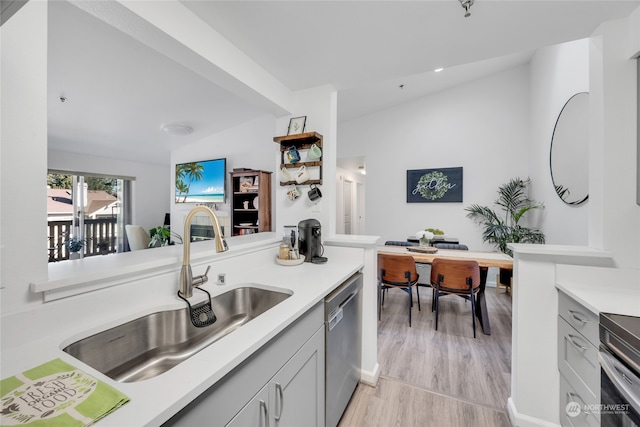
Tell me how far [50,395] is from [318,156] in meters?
1.76

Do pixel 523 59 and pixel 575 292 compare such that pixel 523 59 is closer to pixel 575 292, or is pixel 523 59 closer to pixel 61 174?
pixel 575 292

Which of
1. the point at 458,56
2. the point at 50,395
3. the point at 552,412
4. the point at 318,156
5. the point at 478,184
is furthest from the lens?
Answer: the point at 478,184

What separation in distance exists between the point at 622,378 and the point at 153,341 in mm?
1737

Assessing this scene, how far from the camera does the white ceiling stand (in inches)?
52.2

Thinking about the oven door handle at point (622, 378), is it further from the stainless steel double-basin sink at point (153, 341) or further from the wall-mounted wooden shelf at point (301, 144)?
the wall-mounted wooden shelf at point (301, 144)

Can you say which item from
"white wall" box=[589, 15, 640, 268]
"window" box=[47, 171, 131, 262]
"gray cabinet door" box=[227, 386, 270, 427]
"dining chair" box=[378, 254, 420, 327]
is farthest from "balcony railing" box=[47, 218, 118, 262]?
"white wall" box=[589, 15, 640, 268]

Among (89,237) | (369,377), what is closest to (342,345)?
(369,377)

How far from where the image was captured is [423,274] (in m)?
3.53

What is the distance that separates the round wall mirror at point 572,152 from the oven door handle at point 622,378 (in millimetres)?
1972

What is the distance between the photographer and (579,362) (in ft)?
4.03

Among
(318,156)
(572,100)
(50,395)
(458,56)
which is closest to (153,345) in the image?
(50,395)

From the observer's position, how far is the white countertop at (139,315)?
1.83 feet

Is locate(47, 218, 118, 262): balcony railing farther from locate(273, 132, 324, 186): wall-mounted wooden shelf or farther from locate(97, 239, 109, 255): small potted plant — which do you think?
locate(273, 132, 324, 186): wall-mounted wooden shelf

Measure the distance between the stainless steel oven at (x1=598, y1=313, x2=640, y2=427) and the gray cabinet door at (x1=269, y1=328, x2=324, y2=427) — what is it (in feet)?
3.56
